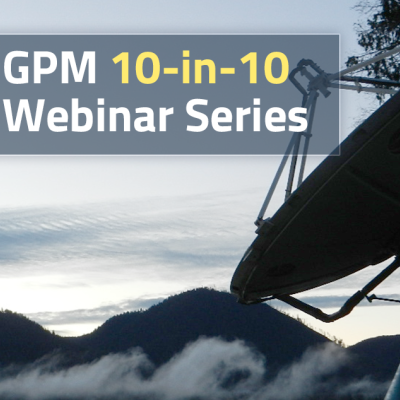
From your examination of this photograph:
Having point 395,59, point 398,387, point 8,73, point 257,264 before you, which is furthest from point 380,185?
point 395,59

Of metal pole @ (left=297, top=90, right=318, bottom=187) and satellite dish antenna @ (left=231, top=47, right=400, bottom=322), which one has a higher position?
metal pole @ (left=297, top=90, right=318, bottom=187)

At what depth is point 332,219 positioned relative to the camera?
13312 mm

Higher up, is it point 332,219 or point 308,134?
point 308,134

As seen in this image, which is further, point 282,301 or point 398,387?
point 282,301

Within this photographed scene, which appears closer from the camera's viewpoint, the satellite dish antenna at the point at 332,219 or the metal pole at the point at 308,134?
the satellite dish antenna at the point at 332,219

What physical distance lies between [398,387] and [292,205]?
278cm

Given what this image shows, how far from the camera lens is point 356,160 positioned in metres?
11.4

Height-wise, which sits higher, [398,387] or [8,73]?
[8,73]

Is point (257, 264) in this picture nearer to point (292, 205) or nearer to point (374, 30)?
point (292, 205)

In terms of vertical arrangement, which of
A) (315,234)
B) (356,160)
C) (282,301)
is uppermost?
(356,160)

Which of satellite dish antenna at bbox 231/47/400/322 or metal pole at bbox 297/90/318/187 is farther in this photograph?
metal pole at bbox 297/90/318/187

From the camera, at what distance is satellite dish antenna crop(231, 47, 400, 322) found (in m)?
11.1

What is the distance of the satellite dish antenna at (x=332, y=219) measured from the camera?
11.1 metres

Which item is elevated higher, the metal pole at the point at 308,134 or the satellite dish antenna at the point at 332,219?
the metal pole at the point at 308,134
